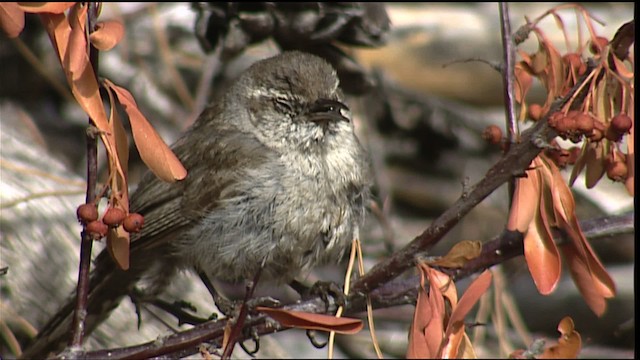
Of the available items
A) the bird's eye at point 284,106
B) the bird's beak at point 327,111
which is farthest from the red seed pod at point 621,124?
the bird's eye at point 284,106

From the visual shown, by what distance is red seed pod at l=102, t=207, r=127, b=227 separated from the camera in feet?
8.53

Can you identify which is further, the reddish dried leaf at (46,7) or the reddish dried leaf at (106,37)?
the reddish dried leaf at (106,37)

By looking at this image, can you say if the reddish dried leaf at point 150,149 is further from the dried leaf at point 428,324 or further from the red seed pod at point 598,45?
the red seed pod at point 598,45

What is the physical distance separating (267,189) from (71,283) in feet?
4.07

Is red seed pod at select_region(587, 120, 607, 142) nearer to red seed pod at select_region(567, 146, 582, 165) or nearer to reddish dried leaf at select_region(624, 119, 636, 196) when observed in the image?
reddish dried leaf at select_region(624, 119, 636, 196)

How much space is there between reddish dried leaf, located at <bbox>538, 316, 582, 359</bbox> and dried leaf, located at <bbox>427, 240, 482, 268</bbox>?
294 millimetres

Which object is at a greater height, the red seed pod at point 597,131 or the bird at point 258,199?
the bird at point 258,199

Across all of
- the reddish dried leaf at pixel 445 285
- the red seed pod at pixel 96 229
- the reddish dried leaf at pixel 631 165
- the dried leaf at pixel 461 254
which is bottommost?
the reddish dried leaf at pixel 445 285

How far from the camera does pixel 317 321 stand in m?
2.41

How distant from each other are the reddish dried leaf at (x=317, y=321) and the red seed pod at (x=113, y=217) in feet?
1.60

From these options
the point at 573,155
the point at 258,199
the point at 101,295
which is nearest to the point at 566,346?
the point at 573,155

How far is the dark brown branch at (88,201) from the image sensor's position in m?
2.50

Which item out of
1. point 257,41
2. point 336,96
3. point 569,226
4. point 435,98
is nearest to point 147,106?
point 257,41

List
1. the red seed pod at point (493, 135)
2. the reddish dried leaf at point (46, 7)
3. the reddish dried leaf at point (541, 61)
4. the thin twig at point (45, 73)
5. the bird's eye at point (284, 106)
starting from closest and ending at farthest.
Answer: the reddish dried leaf at point (46, 7)
the red seed pod at point (493, 135)
the reddish dried leaf at point (541, 61)
the bird's eye at point (284, 106)
the thin twig at point (45, 73)
